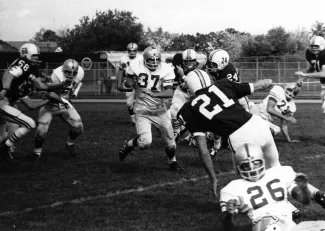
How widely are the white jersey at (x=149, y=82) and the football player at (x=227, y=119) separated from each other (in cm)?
245

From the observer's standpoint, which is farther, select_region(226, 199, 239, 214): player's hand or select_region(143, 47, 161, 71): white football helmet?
select_region(143, 47, 161, 71): white football helmet

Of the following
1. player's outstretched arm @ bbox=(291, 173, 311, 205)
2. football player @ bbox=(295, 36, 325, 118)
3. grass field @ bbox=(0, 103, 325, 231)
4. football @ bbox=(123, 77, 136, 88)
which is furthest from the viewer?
football player @ bbox=(295, 36, 325, 118)

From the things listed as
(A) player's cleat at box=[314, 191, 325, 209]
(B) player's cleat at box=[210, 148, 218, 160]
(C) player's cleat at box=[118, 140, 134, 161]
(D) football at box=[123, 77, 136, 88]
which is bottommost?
(B) player's cleat at box=[210, 148, 218, 160]

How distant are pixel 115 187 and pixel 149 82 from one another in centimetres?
201

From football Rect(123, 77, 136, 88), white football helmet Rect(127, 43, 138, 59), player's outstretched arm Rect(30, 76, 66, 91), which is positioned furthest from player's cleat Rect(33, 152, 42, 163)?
white football helmet Rect(127, 43, 138, 59)

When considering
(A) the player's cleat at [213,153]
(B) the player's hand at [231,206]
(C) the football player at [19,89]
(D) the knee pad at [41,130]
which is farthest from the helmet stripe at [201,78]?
(D) the knee pad at [41,130]

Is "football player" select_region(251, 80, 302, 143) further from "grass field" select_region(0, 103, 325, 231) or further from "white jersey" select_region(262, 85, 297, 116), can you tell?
"grass field" select_region(0, 103, 325, 231)

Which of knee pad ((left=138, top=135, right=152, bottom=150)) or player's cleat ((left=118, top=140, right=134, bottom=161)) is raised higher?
knee pad ((left=138, top=135, right=152, bottom=150))

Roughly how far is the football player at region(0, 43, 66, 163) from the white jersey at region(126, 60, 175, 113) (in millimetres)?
1653

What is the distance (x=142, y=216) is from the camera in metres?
6.45

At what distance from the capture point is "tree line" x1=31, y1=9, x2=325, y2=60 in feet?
165

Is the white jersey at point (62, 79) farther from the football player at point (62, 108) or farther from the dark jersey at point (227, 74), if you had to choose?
the dark jersey at point (227, 74)

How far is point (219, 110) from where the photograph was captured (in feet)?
21.1

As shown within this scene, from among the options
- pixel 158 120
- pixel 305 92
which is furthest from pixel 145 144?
pixel 305 92
